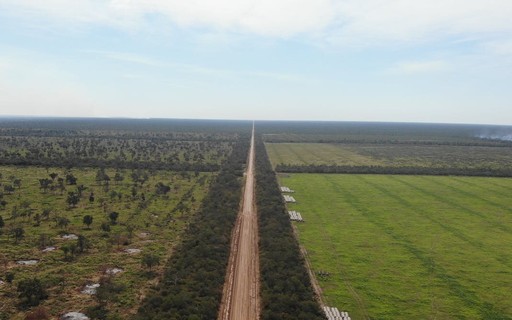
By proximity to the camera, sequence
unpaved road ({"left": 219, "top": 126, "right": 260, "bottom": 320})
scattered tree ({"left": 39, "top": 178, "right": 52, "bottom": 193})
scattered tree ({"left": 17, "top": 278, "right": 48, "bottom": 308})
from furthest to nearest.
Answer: scattered tree ({"left": 39, "top": 178, "right": 52, "bottom": 193}), unpaved road ({"left": 219, "top": 126, "right": 260, "bottom": 320}), scattered tree ({"left": 17, "top": 278, "right": 48, "bottom": 308})

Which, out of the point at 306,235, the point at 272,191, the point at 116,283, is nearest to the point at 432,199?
the point at 272,191

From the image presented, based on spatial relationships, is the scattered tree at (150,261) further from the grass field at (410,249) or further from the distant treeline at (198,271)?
the grass field at (410,249)

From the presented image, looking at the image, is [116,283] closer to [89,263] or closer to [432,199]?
[89,263]

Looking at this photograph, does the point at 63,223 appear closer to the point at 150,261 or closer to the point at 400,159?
the point at 150,261

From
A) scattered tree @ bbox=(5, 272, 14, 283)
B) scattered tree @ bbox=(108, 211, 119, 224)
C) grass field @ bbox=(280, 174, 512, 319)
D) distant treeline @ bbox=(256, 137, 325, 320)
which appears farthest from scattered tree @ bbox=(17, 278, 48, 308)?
grass field @ bbox=(280, 174, 512, 319)

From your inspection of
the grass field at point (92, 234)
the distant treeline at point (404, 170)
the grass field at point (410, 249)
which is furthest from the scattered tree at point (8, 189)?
the distant treeline at point (404, 170)

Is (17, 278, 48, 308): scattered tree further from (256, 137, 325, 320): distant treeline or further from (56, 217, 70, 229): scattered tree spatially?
(256, 137, 325, 320): distant treeline

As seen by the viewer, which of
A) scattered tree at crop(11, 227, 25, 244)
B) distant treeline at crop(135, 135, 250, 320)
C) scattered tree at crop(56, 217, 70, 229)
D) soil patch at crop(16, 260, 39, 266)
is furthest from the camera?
scattered tree at crop(56, 217, 70, 229)
